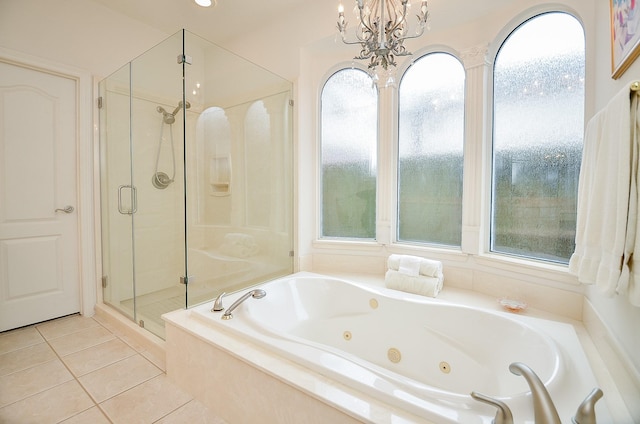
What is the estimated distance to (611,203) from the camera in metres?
0.93

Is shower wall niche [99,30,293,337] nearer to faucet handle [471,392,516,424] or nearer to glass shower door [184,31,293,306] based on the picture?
glass shower door [184,31,293,306]

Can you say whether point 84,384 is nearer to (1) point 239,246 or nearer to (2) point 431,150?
(1) point 239,246

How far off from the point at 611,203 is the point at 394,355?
1.34 m

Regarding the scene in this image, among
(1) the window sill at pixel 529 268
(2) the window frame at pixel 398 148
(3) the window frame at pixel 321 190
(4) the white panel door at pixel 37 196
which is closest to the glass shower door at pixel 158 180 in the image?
(4) the white panel door at pixel 37 196

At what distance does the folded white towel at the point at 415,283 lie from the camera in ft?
6.30

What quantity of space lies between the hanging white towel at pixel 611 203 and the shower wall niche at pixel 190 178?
1.98 metres

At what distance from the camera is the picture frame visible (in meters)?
0.93

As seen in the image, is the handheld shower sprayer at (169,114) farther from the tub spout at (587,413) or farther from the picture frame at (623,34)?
the tub spout at (587,413)

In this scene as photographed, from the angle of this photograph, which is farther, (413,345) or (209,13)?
(209,13)

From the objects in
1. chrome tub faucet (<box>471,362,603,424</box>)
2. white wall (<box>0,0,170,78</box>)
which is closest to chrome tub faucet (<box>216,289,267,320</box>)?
chrome tub faucet (<box>471,362,603,424</box>)

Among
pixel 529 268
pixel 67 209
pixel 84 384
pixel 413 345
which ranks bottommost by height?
pixel 84 384

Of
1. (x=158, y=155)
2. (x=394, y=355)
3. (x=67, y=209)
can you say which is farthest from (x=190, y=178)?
(x=394, y=355)

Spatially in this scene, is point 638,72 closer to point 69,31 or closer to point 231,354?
point 231,354

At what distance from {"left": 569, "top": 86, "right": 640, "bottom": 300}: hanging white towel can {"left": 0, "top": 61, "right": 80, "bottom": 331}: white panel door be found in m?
3.35
